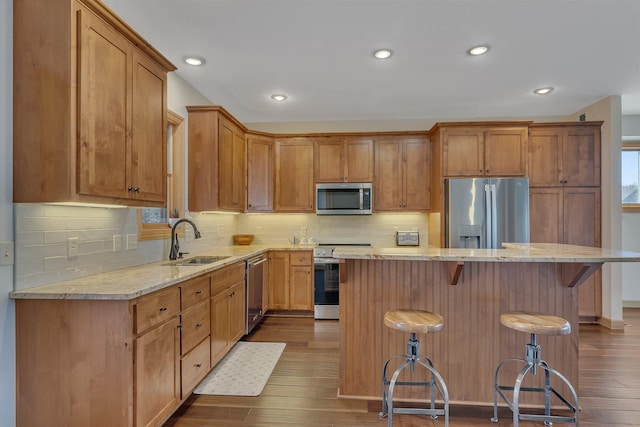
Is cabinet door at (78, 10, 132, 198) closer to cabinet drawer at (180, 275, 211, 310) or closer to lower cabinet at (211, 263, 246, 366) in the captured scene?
cabinet drawer at (180, 275, 211, 310)

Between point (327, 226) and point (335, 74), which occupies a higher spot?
point (335, 74)

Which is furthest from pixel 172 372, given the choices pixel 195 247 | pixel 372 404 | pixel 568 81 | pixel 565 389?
pixel 568 81

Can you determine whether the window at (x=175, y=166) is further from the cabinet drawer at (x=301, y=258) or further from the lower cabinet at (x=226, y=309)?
the cabinet drawer at (x=301, y=258)

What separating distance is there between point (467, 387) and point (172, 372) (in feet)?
6.49

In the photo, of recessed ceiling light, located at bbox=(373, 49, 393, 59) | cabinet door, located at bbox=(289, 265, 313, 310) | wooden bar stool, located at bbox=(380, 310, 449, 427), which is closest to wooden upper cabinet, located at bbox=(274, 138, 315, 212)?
cabinet door, located at bbox=(289, 265, 313, 310)

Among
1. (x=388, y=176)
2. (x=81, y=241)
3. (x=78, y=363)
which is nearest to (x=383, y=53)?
(x=388, y=176)

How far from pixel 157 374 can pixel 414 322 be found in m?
1.50

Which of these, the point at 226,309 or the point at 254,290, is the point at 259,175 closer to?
the point at 254,290

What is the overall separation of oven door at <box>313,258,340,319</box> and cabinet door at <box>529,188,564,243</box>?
8.34ft

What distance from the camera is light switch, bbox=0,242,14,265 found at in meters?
1.53

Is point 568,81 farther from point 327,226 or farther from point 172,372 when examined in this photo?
point 172,372

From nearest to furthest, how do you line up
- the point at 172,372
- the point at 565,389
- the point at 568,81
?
1. the point at 172,372
2. the point at 565,389
3. the point at 568,81

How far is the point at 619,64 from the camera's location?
3.02m

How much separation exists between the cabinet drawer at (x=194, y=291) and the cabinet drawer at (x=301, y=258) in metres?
1.82
